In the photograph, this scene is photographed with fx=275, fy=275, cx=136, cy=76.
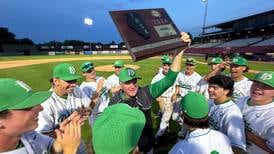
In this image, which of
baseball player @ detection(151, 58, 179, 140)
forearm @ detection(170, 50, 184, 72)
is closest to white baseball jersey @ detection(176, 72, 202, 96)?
baseball player @ detection(151, 58, 179, 140)

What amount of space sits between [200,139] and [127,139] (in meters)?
1.48

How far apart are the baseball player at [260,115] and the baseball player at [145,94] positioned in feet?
3.94

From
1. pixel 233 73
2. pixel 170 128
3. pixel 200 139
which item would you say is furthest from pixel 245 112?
pixel 170 128

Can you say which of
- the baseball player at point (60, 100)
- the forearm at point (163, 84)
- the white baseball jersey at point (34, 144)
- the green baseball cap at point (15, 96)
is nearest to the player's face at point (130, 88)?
the forearm at point (163, 84)

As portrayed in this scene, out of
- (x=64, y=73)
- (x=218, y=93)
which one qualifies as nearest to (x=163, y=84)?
(x=218, y=93)

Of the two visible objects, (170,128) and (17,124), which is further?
(170,128)

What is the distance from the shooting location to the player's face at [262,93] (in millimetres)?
3917

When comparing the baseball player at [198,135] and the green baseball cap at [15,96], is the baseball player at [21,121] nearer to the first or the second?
the green baseball cap at [15,96]

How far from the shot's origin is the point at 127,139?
1.64m

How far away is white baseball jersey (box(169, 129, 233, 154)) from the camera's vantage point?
→ 2.83 meters

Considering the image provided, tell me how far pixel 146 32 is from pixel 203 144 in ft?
4.40

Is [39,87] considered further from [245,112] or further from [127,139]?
[127,139]

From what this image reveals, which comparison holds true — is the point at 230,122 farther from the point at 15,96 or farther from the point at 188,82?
the point at 188,82

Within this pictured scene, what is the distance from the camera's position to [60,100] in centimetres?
432
